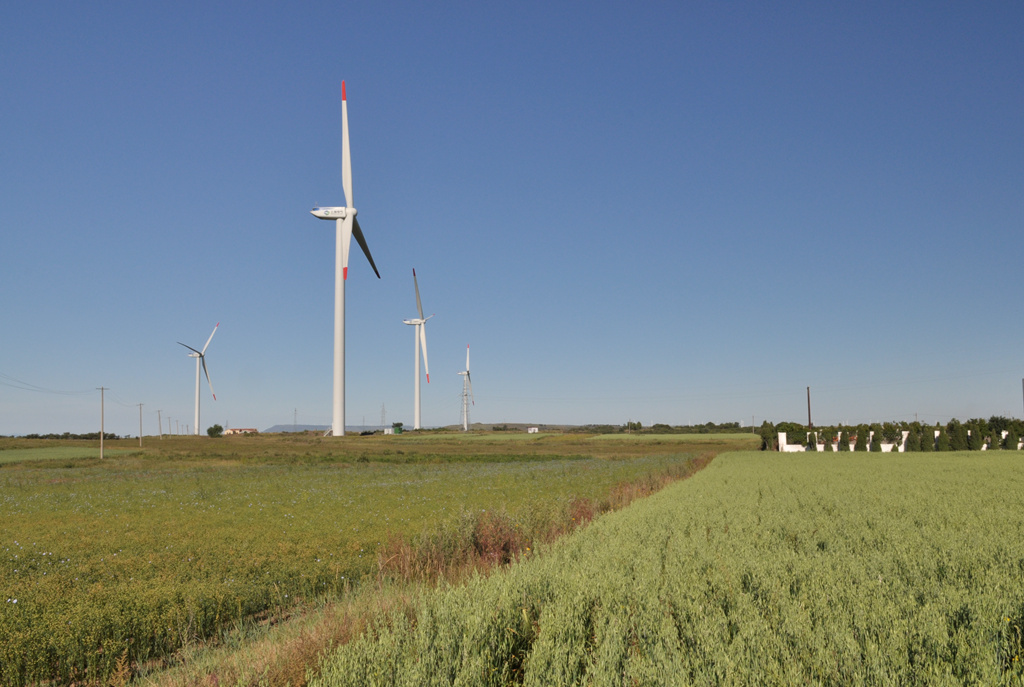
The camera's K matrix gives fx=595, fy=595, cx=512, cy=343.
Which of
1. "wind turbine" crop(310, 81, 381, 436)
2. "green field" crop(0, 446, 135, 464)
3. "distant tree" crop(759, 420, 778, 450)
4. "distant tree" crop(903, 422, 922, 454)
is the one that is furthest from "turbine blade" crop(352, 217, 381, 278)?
"distant tree" crop(903, 422, 922, 454)

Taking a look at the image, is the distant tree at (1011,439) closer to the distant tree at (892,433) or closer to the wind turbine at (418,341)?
the distant tree at (892,433)

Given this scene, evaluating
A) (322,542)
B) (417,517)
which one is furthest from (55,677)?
(417,517)

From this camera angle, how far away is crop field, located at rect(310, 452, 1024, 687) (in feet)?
18.1

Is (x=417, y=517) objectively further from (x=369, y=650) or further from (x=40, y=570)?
(x=369, y=650)

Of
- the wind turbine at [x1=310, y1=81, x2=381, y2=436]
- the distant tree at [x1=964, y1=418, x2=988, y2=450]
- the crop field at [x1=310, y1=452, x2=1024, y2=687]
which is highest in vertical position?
the wind turbine at [x1=310, y1=81, x2=381, y2=436]

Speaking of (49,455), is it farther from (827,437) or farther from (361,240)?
(827,437)

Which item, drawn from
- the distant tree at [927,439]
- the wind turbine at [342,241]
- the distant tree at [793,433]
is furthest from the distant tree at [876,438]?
the wind turbine at [342,241]

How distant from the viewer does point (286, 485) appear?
1407 inches

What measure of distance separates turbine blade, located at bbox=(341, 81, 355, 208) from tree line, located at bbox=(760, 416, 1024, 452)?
65.8 metres

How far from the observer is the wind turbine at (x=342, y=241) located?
75.9 m

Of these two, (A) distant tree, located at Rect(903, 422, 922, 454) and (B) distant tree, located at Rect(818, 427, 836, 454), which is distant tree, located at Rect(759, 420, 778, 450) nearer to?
(B) distant tree, located at Rect(818, 427, 836, 454)

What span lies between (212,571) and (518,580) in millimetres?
8416

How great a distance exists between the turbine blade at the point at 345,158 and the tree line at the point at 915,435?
65.8m

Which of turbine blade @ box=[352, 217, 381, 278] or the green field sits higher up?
turbine blade @ box=[352, 217, 381, 278]
